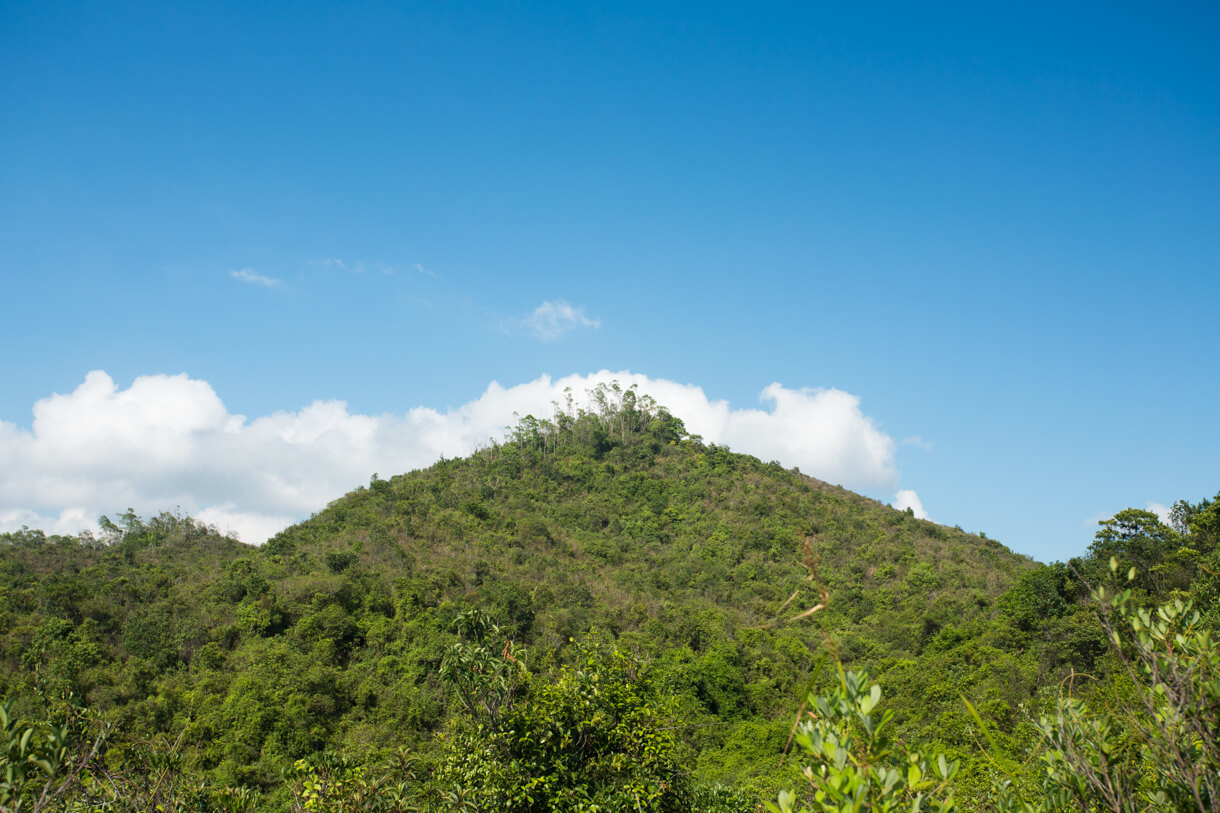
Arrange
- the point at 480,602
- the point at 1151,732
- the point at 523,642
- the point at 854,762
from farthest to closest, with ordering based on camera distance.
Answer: the point at 480,602
the point at 523,642
the point at 1151,732
the point at 854,762

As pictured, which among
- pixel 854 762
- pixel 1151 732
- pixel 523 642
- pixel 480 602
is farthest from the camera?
pixel 480 602

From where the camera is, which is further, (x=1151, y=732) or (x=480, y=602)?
(x=480, y=602)

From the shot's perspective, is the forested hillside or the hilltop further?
the hilltop

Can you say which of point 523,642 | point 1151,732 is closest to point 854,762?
point 1151,732

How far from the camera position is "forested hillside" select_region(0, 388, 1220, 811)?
6660mm

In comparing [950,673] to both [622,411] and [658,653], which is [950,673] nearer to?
[658,653]

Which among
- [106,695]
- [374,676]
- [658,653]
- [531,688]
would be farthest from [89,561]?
[531,688]

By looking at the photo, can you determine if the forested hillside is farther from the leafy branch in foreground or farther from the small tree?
the leafy branch in foreground

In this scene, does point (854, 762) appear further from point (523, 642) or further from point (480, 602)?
point (480, 602)

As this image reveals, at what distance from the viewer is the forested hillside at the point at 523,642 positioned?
6.66 meters

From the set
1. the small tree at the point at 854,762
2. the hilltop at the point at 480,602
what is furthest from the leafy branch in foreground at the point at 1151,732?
the hilltop at the point at 480,602

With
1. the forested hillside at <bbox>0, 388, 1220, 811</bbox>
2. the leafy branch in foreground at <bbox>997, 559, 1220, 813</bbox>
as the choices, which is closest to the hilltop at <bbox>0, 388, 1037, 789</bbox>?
the forested hillside at <bbox>0, 388, 1220, 811</bbox>

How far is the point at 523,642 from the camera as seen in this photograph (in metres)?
28.6

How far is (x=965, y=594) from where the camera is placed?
36.8m
